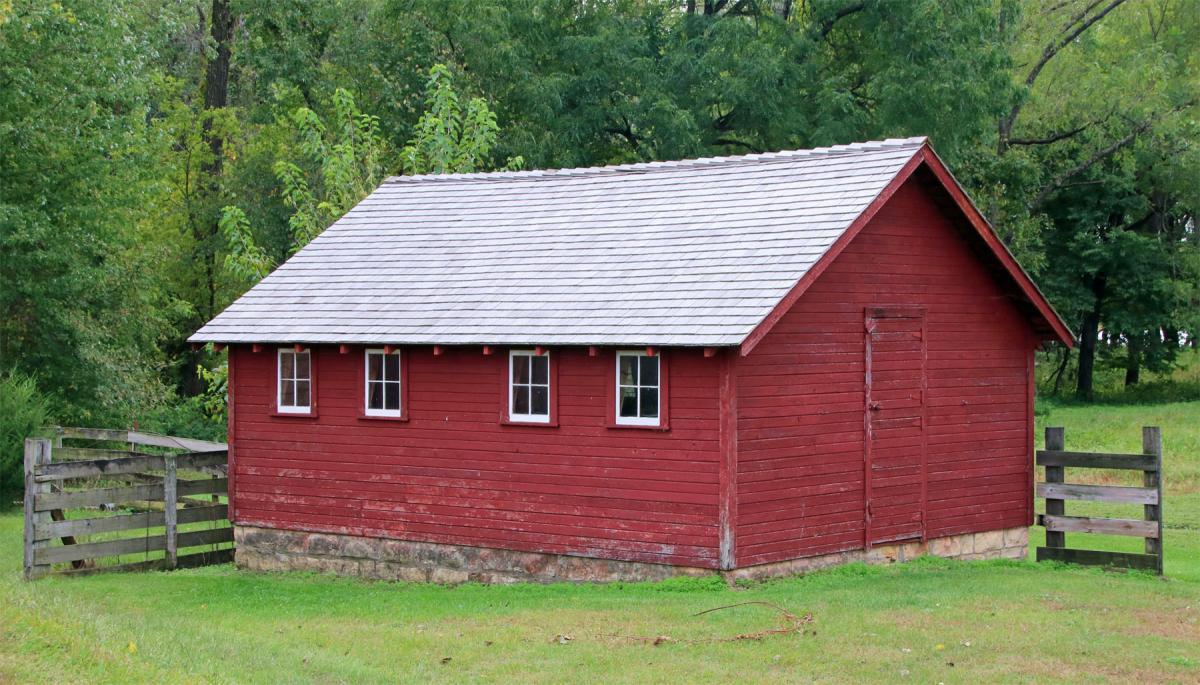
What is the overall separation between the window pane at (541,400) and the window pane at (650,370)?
5.02ft

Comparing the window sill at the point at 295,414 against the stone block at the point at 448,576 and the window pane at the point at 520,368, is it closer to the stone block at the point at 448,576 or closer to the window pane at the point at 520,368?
the stone block at the point at 448,576

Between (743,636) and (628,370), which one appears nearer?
(743,636)

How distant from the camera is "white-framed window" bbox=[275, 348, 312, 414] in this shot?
68.8 ft

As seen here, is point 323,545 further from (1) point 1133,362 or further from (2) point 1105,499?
(1) point 1133,362

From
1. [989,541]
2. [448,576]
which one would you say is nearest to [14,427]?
[448,576]

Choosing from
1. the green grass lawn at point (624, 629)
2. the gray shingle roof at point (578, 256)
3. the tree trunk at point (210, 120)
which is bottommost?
the green grass lawn at point (624, 629)

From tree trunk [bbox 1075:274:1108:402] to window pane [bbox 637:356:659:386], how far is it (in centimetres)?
3458

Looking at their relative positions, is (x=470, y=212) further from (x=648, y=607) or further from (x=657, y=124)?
(x=657, y=124)

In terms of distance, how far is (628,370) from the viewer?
17469 millimetres

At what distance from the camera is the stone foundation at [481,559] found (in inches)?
691

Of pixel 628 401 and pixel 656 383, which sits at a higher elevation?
pixel 656 383

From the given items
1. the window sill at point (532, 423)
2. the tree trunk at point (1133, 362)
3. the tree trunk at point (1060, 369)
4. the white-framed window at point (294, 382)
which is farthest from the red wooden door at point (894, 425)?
the tree trunk at point (1133, 362)

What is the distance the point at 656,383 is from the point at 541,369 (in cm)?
185

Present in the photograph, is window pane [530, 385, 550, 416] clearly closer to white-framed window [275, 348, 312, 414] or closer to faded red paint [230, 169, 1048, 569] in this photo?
faded red paint [230, 169, 1048, 569]
